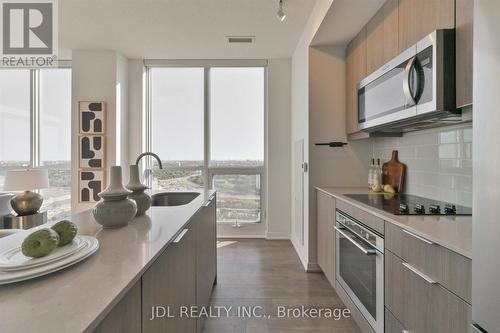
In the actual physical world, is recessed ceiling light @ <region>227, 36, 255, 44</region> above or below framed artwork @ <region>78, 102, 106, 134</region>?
above

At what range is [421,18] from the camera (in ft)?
5.43

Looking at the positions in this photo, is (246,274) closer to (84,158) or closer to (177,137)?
(177,137)

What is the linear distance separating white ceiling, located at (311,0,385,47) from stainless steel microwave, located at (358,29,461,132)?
546 mm

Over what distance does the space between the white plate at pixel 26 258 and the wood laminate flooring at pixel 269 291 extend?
4.61ft

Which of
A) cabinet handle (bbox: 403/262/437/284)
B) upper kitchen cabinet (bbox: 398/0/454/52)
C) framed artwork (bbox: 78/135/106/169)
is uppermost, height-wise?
upper kitchen cabinet (bbox: 398/0/454/52)

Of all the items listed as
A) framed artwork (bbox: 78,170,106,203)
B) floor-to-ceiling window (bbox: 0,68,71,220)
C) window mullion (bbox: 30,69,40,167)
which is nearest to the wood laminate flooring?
framed artwork (bbox: 78,170,106,203)

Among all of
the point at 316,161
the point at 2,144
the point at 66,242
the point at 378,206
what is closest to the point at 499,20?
the point at 378,206

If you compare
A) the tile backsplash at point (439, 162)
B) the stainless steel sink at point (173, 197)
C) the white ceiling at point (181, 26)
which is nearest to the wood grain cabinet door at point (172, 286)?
the stainless steel sink at point (173, 197)

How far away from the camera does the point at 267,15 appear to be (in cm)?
292

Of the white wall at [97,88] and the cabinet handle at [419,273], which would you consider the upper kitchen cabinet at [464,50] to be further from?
the white wall at [97,88]

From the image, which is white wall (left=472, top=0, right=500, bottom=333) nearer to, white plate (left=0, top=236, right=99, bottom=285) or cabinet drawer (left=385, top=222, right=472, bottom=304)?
cabinet drawer (left=385, top=222, right=472, bottom=304)

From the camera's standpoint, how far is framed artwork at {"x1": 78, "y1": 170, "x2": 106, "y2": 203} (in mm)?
3916

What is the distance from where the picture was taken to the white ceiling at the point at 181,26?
2.76 m

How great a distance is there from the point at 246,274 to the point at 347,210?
1364 millimetres
